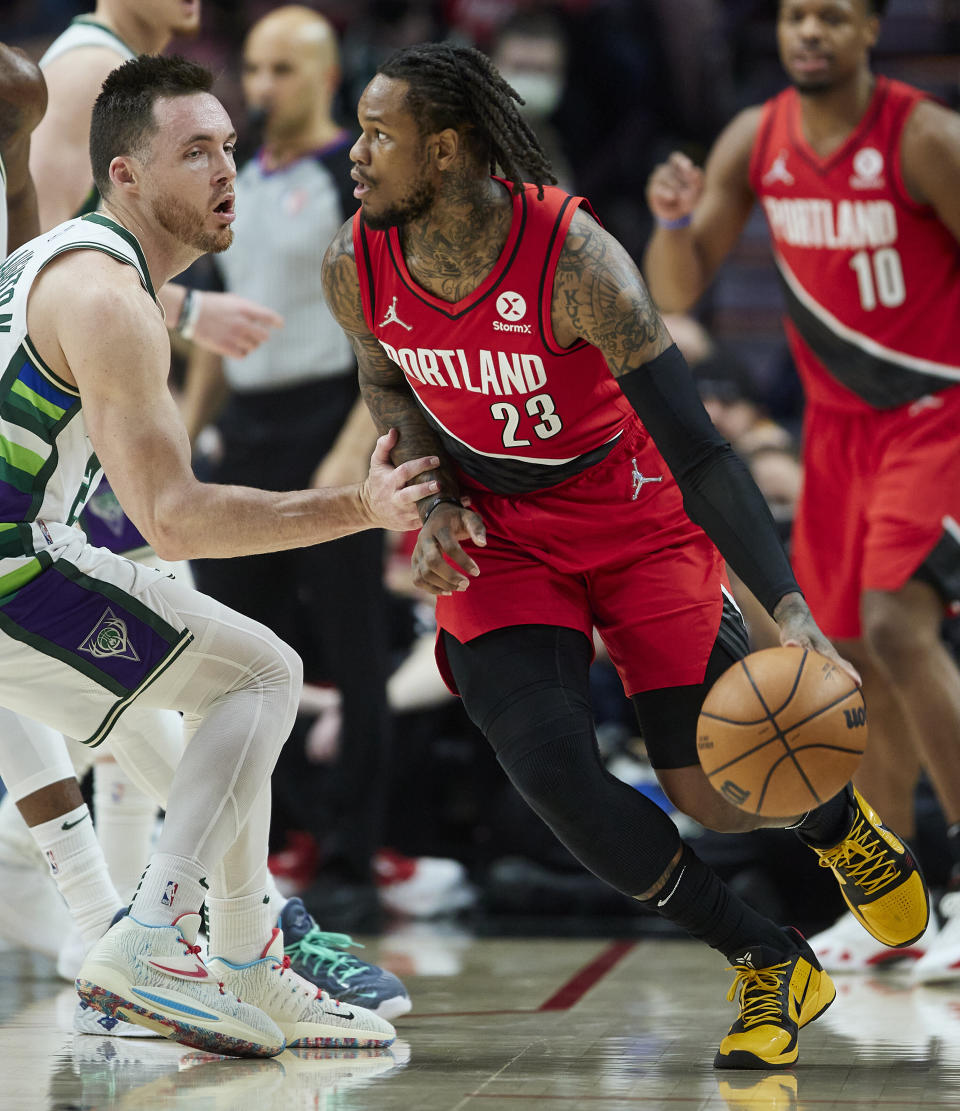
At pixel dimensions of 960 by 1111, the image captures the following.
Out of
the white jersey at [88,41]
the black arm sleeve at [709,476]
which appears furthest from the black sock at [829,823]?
the white jersey at [88,41]

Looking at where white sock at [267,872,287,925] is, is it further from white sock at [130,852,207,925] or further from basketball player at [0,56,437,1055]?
white sock at [130,852,207,925]

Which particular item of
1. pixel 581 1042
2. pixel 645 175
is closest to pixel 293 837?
pixel 581 1042

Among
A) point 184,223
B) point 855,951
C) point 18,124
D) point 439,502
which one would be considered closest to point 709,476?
point 439,502

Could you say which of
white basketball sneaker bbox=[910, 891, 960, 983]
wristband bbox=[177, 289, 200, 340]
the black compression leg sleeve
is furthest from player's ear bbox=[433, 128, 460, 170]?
white basketball sneaker bbox=[910, 891, 960, 983]

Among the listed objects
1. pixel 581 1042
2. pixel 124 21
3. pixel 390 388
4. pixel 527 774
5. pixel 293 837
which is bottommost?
pixel 293 837

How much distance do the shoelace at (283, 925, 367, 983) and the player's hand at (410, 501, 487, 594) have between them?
3.67ft

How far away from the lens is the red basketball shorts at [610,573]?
354 centimetres

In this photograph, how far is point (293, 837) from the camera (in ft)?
21.7

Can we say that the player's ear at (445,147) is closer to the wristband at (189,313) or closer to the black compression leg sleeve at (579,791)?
the black compression leg sleeve at (579,791)

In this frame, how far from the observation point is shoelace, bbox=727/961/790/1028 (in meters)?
3.35

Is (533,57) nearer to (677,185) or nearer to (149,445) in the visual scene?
(677,185)

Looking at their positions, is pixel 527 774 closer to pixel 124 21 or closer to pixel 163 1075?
pixel 163 1075

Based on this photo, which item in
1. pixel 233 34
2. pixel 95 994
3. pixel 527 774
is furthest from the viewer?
pixel 233 34

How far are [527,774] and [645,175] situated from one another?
639 cm
